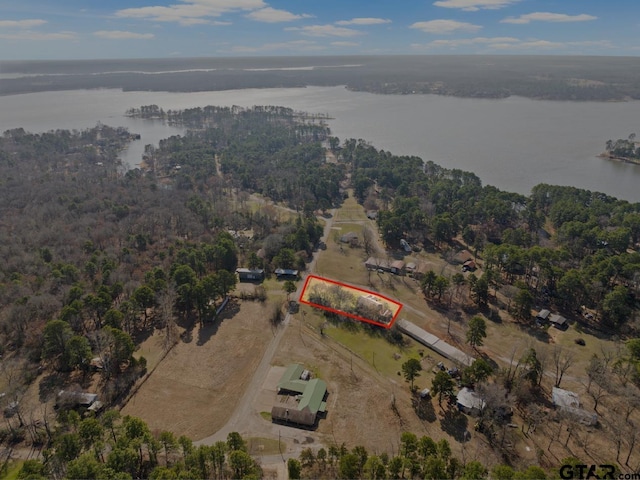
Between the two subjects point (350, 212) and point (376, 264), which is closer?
point (376, 264)

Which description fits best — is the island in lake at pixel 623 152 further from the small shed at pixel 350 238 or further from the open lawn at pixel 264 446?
the open lawn at pixel 264 446

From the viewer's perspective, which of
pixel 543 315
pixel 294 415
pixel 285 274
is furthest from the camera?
pixel 285 274

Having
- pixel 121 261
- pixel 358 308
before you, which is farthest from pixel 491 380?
pixel 121 261

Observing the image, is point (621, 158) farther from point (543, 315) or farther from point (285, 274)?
point (285, 274)

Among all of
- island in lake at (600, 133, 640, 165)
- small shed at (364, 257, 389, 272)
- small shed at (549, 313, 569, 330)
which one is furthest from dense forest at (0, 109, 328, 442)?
island in lake at (600, 133, 640, 165)

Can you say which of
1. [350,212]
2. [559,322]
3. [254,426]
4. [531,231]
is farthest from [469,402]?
[350,212]

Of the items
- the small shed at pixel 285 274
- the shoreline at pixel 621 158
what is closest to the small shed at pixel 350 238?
the small shed at pixel 285 274

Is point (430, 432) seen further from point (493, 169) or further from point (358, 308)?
point (493, 169)
